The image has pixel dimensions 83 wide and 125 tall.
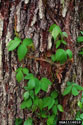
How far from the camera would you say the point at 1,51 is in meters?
1.19

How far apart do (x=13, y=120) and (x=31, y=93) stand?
0.35 m

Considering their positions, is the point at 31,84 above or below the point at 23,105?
above

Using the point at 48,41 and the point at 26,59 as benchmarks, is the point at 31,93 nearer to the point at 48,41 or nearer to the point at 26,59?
the point at 26,59

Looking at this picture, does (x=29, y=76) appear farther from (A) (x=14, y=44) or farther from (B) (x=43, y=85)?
(A) (x=14, y=44)

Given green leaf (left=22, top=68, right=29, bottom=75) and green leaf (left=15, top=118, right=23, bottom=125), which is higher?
green leaf (left=22, top=68, right=29, bottom=75)

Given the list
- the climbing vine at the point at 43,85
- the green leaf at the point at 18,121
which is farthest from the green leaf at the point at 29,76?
the green leaf at the point at 18,121

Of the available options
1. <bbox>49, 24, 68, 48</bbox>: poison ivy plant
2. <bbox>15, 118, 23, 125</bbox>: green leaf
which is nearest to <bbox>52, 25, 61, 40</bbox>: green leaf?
<bbox>49, 24, 68, 48</bbox>: poison ivy plant

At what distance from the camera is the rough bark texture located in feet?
3.69

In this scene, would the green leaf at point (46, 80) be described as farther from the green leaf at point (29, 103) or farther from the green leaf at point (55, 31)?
the green leaf at point (55, 31)

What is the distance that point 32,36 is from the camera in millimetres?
1157

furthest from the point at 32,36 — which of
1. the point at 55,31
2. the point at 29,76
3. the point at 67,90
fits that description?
the point at 67,90

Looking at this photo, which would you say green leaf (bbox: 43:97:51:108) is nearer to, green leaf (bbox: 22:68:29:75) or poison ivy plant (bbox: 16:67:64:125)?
poison ivy plant (bbox: 16:67:64:125)

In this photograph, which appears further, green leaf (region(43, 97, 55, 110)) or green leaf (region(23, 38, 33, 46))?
green leaf (region(43, 97, 55, 110))

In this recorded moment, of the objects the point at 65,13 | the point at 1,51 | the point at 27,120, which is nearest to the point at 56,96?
the point at 27,120
